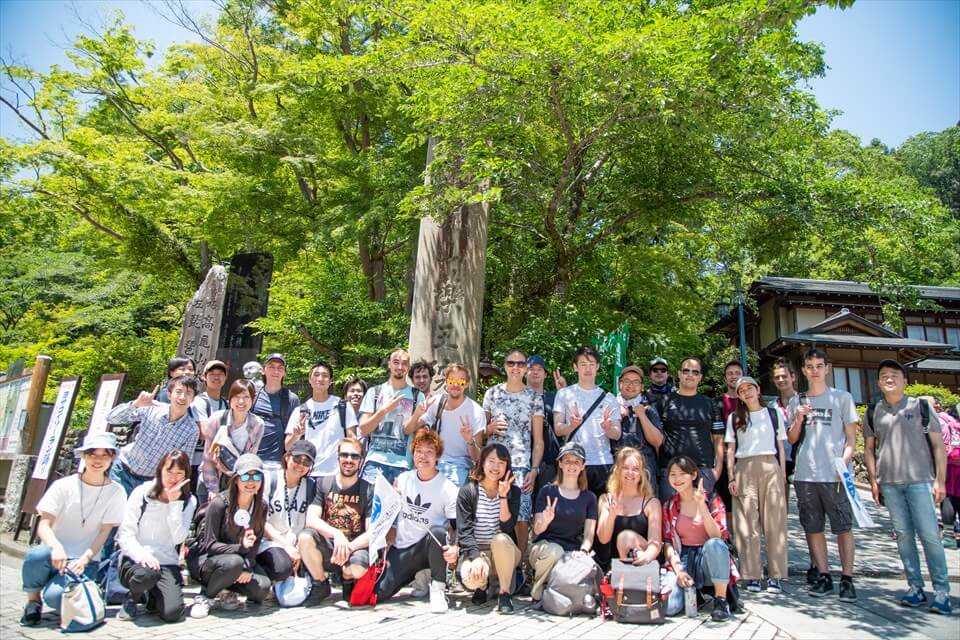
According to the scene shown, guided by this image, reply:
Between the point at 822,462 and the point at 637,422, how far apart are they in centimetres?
151

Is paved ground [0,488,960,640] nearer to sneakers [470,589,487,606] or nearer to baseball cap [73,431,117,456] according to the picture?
sneakers [470,589,487,606]

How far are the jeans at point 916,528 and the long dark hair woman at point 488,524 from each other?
9.56 feet

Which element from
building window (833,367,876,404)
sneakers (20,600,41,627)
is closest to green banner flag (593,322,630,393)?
sneakers (20,600,41,627)

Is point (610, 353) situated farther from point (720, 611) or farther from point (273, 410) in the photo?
point (273, 410)

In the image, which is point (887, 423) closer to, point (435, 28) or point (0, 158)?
point (435, 28)

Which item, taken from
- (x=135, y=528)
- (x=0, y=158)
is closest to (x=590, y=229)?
(x=135, y=528)

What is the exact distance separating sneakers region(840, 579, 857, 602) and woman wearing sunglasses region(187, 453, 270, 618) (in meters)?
4.42

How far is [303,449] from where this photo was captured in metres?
4.71

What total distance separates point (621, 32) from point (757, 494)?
4.44 m

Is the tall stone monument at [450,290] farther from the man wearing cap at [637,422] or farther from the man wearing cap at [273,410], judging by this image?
the man wearing cap at [637,422]

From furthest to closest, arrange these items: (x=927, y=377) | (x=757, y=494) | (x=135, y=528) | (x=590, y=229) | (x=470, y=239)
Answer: (x=927, y=377) < (x=590, y=229) < (x=470, y=239) < (x=757, y=494) < (x=135, y=528)

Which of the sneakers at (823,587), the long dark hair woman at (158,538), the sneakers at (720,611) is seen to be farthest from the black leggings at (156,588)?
the sneakers at (823,587)

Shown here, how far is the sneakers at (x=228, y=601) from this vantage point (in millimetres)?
4160

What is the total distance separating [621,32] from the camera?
572cm
